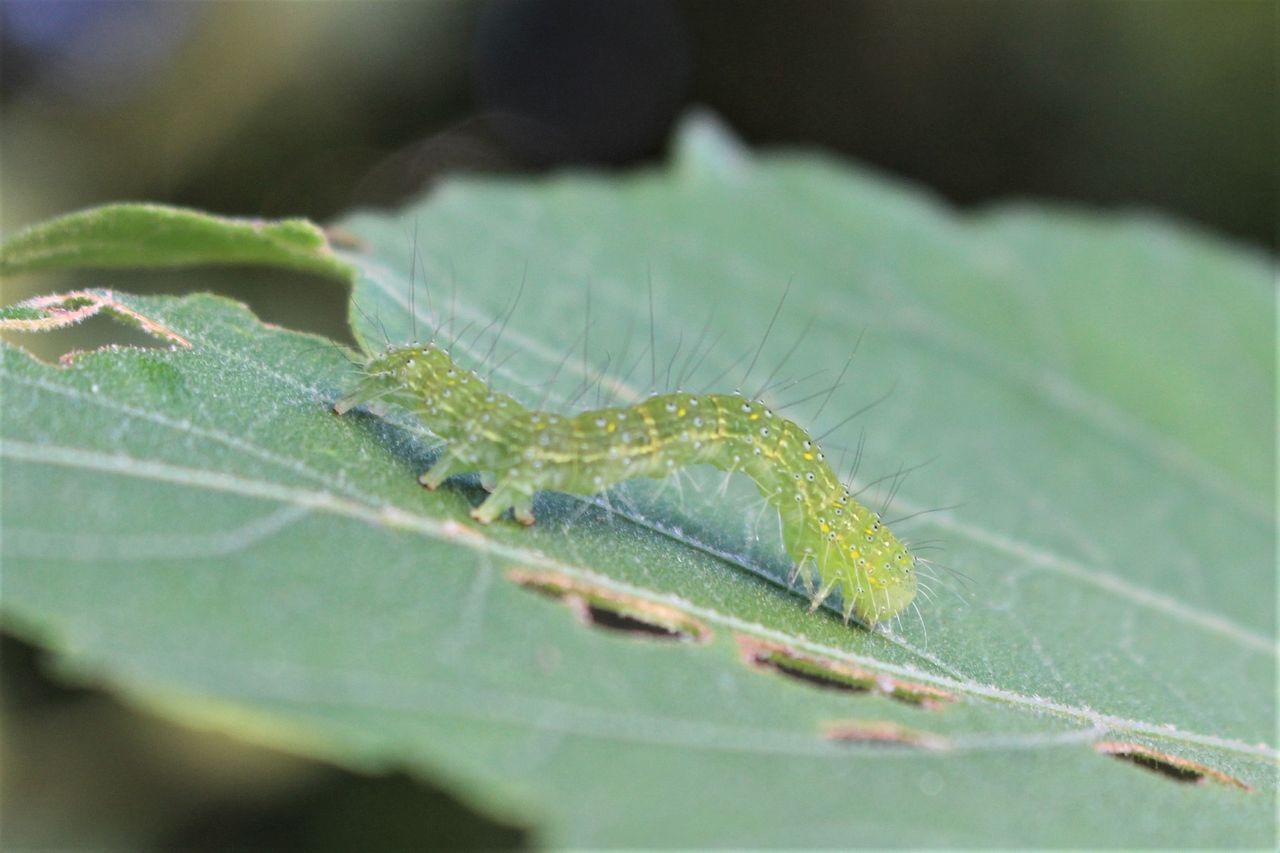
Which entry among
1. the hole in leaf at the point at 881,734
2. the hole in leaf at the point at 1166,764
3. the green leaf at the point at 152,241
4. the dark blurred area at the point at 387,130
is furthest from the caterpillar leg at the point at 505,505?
the dark blurred area at the point at 387,130

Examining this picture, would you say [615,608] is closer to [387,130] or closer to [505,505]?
[505,505]

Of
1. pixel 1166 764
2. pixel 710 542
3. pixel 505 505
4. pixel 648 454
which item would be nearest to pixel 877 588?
pixel 710 542

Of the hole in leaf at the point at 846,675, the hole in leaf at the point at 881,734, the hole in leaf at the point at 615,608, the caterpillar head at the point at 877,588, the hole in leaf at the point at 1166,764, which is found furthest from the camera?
the caterpillar head at the point at 877,588

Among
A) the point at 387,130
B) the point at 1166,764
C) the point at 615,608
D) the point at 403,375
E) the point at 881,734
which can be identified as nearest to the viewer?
the point at 881,734

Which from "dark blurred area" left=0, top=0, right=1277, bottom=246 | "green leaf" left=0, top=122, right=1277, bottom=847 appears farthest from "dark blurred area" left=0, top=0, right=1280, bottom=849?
"green leaf" left=0, top=122, right=1277, bottom=847

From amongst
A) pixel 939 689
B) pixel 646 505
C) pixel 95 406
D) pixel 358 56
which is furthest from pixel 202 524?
pixel 358 56

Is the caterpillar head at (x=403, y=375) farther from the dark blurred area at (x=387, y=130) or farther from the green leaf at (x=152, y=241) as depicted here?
the dark blurred area at (x=387, y=130)
